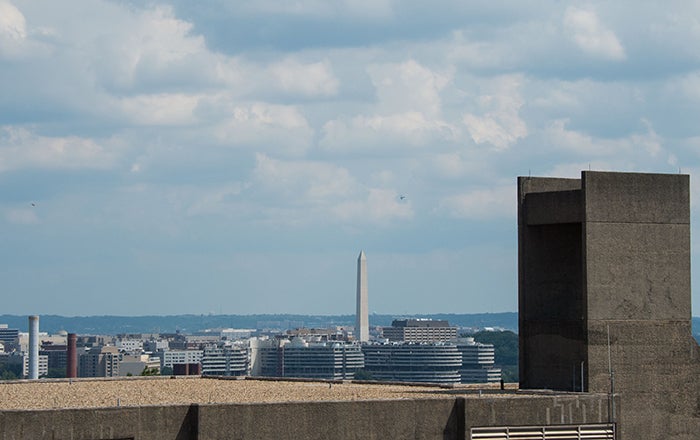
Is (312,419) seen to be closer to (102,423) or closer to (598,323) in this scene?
(102,423)

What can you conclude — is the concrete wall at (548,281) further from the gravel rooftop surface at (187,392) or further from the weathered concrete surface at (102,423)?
the weathered concrete surface at (102,423)

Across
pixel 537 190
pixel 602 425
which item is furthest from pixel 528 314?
pixel 602 425

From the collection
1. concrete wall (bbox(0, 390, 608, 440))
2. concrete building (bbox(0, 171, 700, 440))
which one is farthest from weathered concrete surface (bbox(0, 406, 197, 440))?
concrete building (bbox(0, 171, 700, 440))

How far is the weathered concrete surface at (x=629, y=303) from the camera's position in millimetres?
40094

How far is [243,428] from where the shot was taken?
32.5 m

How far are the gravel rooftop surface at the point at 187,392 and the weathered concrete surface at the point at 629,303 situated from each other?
10.6 ft

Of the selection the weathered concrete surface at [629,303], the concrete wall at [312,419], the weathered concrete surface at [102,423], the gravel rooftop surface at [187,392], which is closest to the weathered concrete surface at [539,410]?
the concrete wall at [312,419]

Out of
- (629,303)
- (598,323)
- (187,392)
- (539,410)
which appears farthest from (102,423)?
(629,303)

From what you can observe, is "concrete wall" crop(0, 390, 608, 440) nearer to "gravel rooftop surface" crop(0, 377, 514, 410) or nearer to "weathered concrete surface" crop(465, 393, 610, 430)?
"weathered concrete surface" crop(465, 393, 610, 430)

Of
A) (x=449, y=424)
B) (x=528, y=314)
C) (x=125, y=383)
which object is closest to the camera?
(x=449, y=424)

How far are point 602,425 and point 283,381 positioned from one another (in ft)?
48.3

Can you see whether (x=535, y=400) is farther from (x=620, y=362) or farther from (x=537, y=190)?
(x=537, y=190)

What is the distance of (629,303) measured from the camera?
40.6 meters

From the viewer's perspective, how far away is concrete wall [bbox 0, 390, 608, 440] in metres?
30.9
